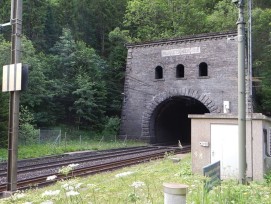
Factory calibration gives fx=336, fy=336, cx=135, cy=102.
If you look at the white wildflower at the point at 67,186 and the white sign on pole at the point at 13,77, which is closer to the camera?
the white wildflower at the point at 67,186

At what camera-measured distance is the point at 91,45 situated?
4047 cm

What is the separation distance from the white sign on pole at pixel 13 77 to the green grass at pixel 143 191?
93.6 inches

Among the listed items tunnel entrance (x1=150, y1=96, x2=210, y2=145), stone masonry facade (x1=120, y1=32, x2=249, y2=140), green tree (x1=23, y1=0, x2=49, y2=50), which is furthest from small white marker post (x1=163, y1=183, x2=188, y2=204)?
green tree (x1=23, y1=0, x2=49, y2=50)

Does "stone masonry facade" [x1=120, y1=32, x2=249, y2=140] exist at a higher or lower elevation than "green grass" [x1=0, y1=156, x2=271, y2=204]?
higher

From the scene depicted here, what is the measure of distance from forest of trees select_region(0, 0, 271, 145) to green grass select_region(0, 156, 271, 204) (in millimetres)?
12891

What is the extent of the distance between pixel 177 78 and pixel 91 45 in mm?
16682

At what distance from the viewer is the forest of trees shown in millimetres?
28594

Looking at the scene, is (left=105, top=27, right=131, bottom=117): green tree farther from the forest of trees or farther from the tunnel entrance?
the tunnel entrance

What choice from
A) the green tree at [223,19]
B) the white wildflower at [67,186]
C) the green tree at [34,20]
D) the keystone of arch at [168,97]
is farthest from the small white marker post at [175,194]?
the green tree at [34,20]

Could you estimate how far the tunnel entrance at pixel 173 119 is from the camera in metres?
28.2

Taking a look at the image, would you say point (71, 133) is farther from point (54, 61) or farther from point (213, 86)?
point (213, 86)

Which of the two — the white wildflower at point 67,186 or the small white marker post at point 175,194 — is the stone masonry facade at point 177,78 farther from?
the small white marker post at point 175,194

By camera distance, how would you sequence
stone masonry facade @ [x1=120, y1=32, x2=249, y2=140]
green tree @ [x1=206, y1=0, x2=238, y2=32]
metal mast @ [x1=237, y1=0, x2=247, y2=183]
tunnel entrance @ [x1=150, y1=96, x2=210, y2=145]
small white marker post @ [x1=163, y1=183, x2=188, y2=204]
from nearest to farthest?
small white marker post @ [x1=163, y1=183, x2=188, y2=204] < metal mast @ [x1=237, y1=0, x2=247, y2=183] < stone masonry facade @ [x1=120, y1=32, x2=249, y2=140] < tunnel entrance @ [x1=150, y1=96, x2=210, y2=145] < green tree @ [x1=206, y1=0, x2=238, y2=32]

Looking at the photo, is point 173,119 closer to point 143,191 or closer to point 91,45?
point 91,45
